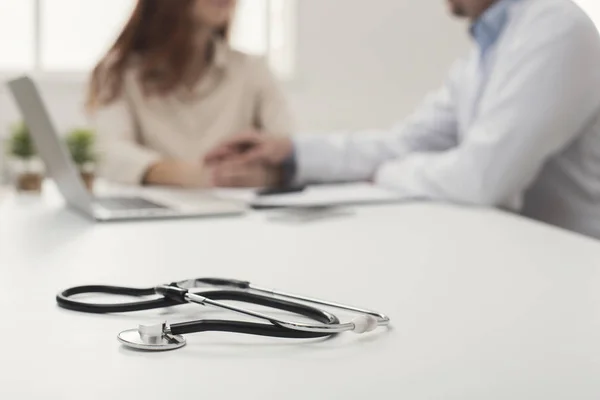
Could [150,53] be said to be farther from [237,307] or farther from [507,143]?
[237,307]

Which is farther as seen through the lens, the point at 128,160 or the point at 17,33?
the point at 17,33

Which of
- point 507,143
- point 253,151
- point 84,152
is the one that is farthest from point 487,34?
point 84,152

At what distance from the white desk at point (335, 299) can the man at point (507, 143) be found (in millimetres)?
238

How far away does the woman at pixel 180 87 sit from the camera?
6.44 feet

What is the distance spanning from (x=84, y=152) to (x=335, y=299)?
3.03ft

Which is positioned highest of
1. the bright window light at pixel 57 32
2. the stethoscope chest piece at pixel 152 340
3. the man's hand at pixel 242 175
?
the bright window light at pixel 57 32

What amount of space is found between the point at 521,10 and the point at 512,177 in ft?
1.05

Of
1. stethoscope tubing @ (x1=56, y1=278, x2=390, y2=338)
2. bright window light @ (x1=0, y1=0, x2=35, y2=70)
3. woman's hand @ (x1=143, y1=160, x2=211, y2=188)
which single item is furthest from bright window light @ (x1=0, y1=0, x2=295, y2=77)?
stethoscope tubing @ (x1=56, y1=278, x2=390, y2=338)

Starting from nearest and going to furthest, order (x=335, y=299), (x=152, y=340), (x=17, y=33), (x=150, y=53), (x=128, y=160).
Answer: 1. (x=152, y=340)
2. (x=335, y=299)
3. (x=128, y=160)
4. (x=150, y=53)
5. (x=17, y=33)

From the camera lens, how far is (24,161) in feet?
4.75

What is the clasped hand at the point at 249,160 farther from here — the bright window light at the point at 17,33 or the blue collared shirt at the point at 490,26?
the bright window light at the point at 17,33

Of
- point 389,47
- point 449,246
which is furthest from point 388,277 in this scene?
point 389,47

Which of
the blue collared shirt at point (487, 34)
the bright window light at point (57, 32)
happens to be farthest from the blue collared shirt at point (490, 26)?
the bright window light at point (57, 32)

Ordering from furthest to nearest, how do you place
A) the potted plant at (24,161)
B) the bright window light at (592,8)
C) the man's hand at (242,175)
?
the man's hand at (242,175), the potted plant at (24,161), the bright window light at (592,8)
